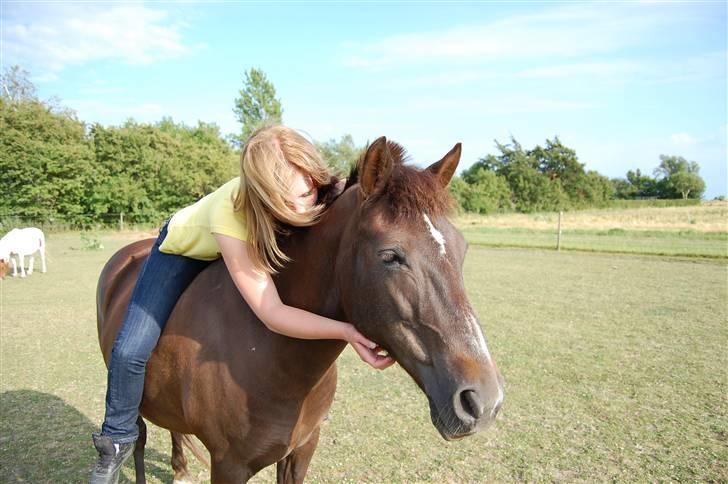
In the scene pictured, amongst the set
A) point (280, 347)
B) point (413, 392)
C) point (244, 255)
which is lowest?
point (413, 392)

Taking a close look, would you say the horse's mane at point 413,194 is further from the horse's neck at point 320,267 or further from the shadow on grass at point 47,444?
the shadow on grass at point 47,444

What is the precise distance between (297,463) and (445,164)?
5.95 ft

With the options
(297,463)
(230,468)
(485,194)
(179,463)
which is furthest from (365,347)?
(485,194)

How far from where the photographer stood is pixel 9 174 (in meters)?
28.9

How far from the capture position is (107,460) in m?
2.45

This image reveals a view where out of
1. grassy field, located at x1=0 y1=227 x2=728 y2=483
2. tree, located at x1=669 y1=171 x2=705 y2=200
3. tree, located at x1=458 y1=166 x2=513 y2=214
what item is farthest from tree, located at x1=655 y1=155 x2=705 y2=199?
grassy field, located at x1=0 y1=227 x2=728 y2=483

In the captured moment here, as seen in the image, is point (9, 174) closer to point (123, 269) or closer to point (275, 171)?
point (123, 269)

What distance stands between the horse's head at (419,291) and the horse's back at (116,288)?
1.91 meters

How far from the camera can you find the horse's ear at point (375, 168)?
1.66 m

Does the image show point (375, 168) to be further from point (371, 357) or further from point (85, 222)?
point (85, 222)

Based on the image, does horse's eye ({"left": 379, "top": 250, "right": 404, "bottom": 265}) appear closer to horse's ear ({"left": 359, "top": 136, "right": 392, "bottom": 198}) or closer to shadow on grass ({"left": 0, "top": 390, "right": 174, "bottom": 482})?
horse's ear ({"left": 359, "top": 136, "right": 392, "bottom": 198})

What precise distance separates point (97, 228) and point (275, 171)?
31419mm

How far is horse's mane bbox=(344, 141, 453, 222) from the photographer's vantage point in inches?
→ 65.4

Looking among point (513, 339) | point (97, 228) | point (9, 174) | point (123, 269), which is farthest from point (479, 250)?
point (9, 174)
